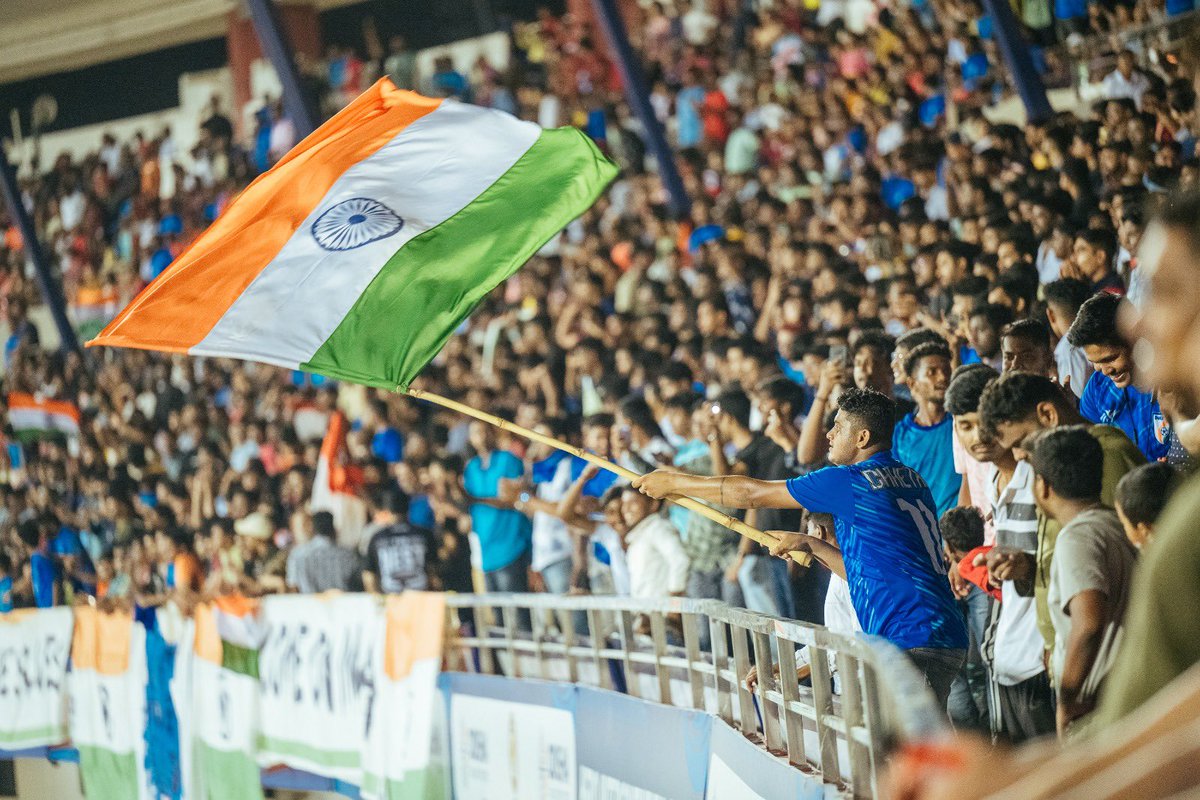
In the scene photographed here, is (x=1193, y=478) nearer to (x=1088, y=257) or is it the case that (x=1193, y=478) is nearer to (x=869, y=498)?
(x=869, y=498)

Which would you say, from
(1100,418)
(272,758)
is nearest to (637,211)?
(272,758)

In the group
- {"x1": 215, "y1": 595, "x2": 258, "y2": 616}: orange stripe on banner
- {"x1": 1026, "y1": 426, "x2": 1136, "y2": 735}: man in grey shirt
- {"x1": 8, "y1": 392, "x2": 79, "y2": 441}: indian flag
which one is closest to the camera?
{"x1": 1026, "y1": 426, "x2": 1136, "y2": 735}: man in grey shirt

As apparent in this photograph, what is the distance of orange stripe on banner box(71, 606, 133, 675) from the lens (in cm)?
1168

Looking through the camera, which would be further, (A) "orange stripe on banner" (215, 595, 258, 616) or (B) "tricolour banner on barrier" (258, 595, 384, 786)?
(A) "orange stripe on banner" (215, 595, 258, 616)

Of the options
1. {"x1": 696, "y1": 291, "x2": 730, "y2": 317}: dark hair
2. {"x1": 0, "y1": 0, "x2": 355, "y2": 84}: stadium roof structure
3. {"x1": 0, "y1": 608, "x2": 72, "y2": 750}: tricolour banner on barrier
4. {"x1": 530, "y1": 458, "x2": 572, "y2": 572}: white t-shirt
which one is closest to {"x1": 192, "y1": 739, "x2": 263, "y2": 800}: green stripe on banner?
{"x1": 0, "y1": 608, "x2": 72, "y2": 750}: tricolour banner on barrier

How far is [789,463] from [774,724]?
1.79 metres

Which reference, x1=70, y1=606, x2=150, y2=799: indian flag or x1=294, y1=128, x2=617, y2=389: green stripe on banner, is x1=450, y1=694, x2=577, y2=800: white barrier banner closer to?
x1=294, y1=128, x2=617, y2=389: green stripe on banner

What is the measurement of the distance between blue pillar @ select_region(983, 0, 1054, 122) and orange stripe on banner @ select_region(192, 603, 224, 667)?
6.79 metres

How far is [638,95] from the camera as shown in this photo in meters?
14.4

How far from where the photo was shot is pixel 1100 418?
553 centimetres

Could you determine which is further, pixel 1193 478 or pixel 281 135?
pixel 281 135

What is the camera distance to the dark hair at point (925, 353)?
20.6ft

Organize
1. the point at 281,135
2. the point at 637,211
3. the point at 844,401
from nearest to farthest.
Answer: the point at 844,401 < the point at 637,211 < the point at 281,135

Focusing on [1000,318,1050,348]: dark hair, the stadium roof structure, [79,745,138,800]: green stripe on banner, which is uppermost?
the stadium roof structure
